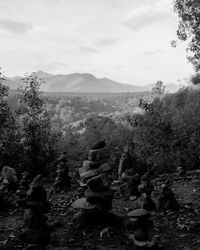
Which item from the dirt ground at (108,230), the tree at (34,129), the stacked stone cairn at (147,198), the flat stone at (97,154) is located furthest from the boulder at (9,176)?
the stacked stone cairn at (147,198)

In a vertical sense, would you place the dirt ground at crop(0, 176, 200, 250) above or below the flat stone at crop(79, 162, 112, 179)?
below

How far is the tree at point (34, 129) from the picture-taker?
23578 millimetres

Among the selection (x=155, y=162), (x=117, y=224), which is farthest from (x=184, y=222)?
(x=155, y=162)

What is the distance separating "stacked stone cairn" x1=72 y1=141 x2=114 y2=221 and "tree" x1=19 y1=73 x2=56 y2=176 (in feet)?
38.4

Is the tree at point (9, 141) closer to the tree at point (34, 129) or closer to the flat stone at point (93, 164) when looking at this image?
the tree at point (34, 129)

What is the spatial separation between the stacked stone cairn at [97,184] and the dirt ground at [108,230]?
A: 0.45 meters

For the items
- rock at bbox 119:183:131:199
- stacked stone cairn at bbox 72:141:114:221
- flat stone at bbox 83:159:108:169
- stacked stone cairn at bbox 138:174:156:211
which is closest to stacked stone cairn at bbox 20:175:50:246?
stacked stone cairn at bbox 72:141:114:221

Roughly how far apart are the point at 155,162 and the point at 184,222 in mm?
12918

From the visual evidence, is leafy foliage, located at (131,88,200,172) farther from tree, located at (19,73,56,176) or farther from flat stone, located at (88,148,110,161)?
flat stone, located at (88,148,110,161)

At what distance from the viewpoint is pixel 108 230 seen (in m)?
10.5

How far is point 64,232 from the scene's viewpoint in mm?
10969

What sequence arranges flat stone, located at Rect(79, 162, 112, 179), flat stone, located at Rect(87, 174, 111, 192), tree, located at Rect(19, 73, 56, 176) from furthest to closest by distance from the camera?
tree, located at Rect(19, 73, 56, 176), flat stone, located at Rect(79, 162, 112, 179), flat stone, located at Rect(87, 174, 111, 192)

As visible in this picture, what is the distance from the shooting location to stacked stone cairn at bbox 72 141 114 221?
38.0ft

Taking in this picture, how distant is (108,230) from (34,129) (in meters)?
14.3
